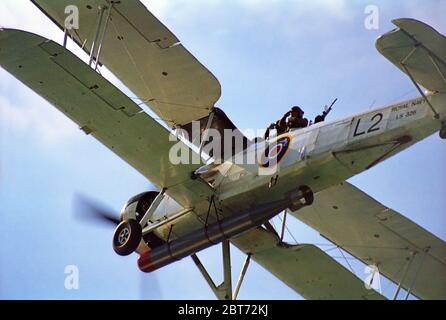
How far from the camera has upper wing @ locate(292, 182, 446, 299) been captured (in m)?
14.4

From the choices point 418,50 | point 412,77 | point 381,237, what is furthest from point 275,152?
point 381,237

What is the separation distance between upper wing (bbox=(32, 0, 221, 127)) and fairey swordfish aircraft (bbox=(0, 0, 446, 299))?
0.07 ft

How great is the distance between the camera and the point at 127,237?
13.2 m

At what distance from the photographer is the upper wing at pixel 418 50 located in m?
10.7

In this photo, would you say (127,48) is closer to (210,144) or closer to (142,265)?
(210,144)

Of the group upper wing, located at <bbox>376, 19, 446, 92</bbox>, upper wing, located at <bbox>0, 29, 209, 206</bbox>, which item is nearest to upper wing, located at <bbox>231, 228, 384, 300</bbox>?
upper wing, located at <bbox>0, 29, 209, 206</bbox>

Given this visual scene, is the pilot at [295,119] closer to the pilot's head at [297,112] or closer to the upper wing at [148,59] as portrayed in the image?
the pilot's head at [297,112]

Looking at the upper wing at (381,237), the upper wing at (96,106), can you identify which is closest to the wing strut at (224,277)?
the upper wing at (96,106)

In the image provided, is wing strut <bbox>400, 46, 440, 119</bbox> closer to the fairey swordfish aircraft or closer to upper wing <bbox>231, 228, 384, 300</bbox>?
the fairey swordfish aircraft

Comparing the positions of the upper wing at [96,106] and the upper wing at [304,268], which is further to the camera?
the upper wing at [304,268]

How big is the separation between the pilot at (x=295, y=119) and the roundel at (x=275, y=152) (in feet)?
1.53

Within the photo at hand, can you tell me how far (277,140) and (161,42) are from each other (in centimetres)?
239

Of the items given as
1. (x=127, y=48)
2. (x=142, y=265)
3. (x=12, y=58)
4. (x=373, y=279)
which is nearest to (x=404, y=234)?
(x=373, y=279)

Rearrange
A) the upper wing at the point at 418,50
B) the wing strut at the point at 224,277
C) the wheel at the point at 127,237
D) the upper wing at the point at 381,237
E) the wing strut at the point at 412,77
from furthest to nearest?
the upper wing at the point at 381,237 → the wing strut at the point at 224,277 → the wheel at the point at 127,237 → the wing strut at the point at 412,77 → the upper wing at the point at 418,50
